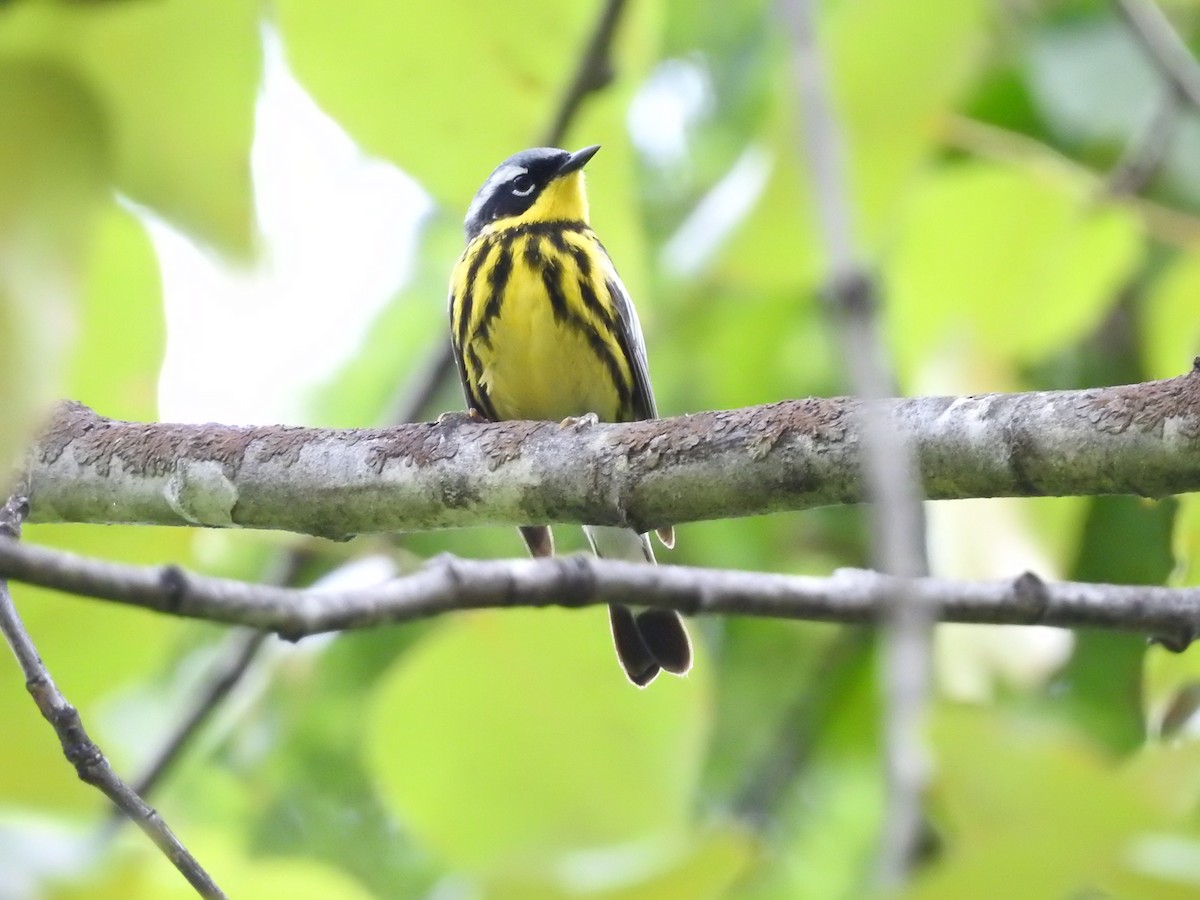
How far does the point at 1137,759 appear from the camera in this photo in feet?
4.80

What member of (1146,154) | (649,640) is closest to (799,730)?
(649,640)

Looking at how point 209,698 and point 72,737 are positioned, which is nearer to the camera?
point 72,737

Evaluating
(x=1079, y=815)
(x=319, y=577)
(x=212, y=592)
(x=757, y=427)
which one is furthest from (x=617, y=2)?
(x=319, y=577)

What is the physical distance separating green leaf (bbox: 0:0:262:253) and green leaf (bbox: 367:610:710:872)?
1.40 meters

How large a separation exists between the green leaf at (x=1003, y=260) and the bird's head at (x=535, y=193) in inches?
81.9

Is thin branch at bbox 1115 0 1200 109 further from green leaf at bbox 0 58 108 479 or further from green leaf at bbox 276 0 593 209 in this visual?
green leaf at bbox 0 58 108 479

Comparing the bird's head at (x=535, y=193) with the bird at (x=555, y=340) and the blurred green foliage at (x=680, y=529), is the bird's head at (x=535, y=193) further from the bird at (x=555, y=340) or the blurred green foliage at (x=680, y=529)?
the blurred green foliage at (x=680, y=529)

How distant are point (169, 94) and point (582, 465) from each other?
67.5 inches

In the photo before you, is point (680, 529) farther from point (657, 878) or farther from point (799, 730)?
point (657, 878)

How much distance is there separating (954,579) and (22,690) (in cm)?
164

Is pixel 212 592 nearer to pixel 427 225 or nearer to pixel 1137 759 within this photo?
pixel 1137 759

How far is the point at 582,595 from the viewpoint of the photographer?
215cm

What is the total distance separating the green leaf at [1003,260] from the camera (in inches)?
105

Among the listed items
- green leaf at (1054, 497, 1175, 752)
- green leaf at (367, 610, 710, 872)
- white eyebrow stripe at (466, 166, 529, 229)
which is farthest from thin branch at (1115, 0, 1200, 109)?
white eyebrow stripe at (466, 166, 529, 229)
